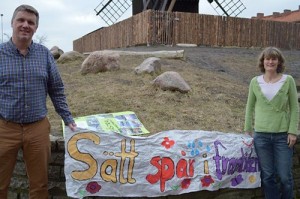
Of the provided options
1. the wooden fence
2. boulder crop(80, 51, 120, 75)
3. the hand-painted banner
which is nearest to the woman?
the hand-painted banner

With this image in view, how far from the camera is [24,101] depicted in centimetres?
324

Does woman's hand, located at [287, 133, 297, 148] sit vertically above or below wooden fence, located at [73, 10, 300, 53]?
below

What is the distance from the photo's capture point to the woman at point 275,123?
12.4ft

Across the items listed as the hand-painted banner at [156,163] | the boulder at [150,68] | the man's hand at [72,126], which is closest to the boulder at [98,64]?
the boulder at [150,68]

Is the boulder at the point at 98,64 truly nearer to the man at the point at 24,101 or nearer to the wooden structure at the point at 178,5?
the man at the point at 24,101

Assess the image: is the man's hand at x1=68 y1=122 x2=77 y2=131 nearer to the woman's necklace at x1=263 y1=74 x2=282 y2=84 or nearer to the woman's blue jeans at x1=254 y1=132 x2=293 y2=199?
the woman's blue jeans at x1=254 y1=132 x2=293 y2=199

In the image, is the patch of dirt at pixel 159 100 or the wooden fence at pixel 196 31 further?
the wooden fence at pixel 196 31

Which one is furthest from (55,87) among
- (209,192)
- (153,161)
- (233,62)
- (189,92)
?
(233,62)

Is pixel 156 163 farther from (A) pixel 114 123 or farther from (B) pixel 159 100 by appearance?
(B) pixel 159 100

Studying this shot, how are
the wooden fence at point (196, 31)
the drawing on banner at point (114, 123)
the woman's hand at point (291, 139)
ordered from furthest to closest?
the wooden fence at point (196, 31) → the drawing on banner at point (114, 123) → the woman's hand at point (291, 139)

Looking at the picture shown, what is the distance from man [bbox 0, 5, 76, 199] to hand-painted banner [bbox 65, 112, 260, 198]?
0.52m

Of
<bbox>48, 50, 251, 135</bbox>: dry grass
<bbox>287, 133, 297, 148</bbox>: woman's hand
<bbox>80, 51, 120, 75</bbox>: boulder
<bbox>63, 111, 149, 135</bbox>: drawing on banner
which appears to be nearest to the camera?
<bbox>287, 133, 297, 148</bbox>: woman's hand

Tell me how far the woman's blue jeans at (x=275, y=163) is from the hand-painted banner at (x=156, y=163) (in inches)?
14.6

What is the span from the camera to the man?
10.6 feet
